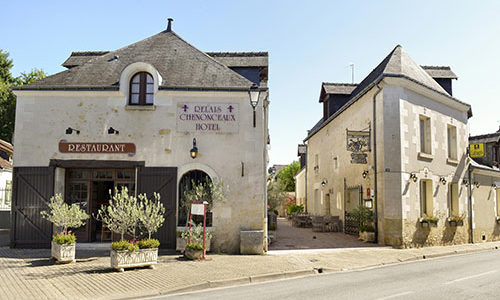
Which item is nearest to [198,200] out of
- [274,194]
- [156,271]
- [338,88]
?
[156,271]

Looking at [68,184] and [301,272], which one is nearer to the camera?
[301,272]

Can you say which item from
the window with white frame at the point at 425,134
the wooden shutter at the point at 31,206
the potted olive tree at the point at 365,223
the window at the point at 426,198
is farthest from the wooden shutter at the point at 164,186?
the window with white frame at the point at 425,134

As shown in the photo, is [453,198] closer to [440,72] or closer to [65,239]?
[440,72]

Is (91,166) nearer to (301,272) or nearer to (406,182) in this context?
(301,272)

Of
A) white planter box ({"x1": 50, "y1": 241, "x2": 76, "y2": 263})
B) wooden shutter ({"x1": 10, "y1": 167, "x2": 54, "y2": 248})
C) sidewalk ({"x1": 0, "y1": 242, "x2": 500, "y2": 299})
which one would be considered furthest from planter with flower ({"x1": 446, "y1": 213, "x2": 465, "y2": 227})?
wooden shutter ({"x1": 10, "y1": 167, "x2": 54, "y2": 248})

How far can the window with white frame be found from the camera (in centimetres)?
1580

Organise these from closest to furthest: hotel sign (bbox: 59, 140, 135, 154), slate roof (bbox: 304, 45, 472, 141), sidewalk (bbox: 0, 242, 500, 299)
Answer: sidewalk (bbox: 0, 242, 500, 299)
hotel sign (bbox: 59, 140, 135, 154)
slate roof (bbox: 304, 45, 472, 141)

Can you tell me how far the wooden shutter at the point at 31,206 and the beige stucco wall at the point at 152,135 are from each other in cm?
38

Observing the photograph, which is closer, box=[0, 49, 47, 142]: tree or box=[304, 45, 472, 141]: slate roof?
box=[304, 45, 472, 141]: slate roof

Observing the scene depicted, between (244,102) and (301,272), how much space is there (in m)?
5.56

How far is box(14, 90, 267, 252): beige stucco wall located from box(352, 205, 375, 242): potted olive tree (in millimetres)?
5142

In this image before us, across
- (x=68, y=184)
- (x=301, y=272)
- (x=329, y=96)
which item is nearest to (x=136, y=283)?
(x=301, y=272)

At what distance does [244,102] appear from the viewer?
1213cm

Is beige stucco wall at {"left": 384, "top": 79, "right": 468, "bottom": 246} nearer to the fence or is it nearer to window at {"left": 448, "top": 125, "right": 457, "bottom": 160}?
window at {"left": 448, "top": 125, "right": 457, "bottom": 160}
